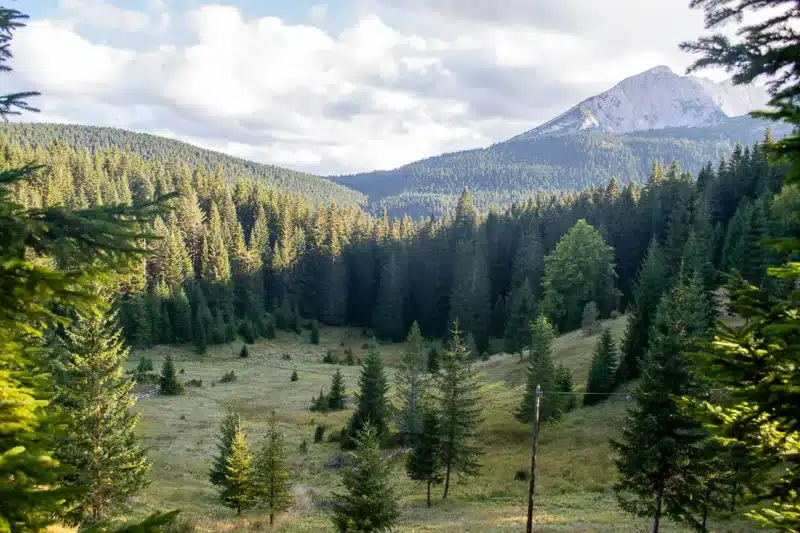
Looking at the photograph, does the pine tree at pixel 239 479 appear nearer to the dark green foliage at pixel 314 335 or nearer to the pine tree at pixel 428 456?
the pine tree at pixel 428 456

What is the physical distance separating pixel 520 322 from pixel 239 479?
44.2 meters

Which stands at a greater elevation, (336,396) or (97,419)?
(97,419)

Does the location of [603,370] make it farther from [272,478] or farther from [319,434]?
[272,478]

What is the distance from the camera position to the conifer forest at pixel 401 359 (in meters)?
5.17

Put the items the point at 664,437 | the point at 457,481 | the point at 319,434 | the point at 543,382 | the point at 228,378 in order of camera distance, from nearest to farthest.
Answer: the point at 664,437, the point at 457,481, the point at 543,382, the point at 319,434, the point at 228,378

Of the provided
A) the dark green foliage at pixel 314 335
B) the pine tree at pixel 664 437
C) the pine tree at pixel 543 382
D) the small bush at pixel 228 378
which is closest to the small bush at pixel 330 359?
the dark green foliage at pixel 314 335

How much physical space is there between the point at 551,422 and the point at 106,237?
36.6m

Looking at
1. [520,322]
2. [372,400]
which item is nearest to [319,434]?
[372,400]

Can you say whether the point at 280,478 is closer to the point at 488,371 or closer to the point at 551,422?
the point at 551,422

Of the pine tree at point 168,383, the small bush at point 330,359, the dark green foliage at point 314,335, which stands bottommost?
the small bush at point 330,359

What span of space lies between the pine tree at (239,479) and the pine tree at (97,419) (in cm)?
517

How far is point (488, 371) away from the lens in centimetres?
5612

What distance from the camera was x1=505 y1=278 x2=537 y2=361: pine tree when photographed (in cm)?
5772

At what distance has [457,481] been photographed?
31984 mm
